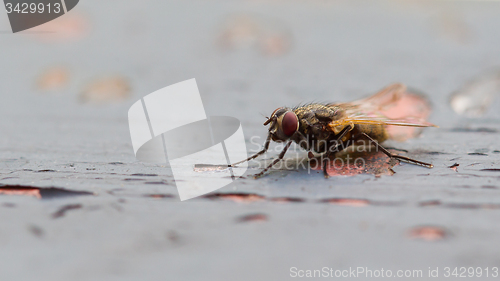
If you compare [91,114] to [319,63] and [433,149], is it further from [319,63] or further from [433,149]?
[433,149]

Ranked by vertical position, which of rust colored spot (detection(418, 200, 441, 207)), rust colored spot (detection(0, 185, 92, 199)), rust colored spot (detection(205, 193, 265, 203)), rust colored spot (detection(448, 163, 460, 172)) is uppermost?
rust colored spot (detection(0, 185, 92, 199))

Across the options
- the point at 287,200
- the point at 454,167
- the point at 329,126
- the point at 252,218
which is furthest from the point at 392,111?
the point at 252,218

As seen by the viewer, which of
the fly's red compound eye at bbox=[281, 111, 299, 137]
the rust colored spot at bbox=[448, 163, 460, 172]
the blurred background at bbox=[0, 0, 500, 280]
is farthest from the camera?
the fly's red compound eye at bbox=[281, 111, 299, 137]

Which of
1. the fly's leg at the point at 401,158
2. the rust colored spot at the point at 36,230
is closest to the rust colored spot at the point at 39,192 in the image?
the rust colored spot at the point at 36,230

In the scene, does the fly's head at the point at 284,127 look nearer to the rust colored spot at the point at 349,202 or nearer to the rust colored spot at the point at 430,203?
the rust colored spot at the point at 349,202

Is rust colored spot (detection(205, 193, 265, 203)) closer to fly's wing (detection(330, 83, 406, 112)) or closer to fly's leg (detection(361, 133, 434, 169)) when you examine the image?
fly's leg (detection(361, 133, 434, 169))

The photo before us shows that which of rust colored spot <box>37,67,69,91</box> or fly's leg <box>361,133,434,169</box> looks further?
rust colored spot <box>37,67,69,91</box>

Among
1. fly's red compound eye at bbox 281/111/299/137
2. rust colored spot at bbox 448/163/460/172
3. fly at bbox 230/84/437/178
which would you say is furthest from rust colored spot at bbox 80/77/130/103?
rust colored spot at bbox 448/163/460/172
